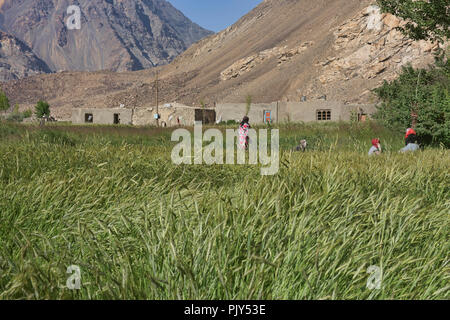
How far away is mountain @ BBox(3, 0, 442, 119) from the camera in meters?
53.2

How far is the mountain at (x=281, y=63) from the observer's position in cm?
5325

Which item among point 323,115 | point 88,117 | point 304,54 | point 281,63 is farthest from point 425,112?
point 281,63

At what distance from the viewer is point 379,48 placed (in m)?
54.9

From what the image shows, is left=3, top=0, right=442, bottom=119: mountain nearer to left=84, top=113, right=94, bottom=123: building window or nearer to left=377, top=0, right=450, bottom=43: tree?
left=84, top=113, right=94, bottom=123: building window

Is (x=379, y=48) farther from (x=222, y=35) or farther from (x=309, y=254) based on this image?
(x=222, y=35)

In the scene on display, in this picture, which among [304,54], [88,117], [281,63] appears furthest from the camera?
[281,63]

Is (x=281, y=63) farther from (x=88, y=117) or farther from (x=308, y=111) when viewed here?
(x=308, y=111)

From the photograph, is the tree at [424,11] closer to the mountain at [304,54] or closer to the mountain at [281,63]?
the mountain at [281,63]

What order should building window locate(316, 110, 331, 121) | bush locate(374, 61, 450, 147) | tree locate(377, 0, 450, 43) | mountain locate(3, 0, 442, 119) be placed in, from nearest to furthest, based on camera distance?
1. tree locate(377, 0, 450, 43)
2. bush locate(374, 61, 450, 147)
3. building window locate(316, 110, 331, 121)
4. mountain locate(3, 0, 442, 119)

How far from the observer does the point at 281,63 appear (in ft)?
242

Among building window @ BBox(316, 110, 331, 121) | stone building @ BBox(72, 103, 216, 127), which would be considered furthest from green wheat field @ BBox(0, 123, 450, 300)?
stone building @ BBox(72, 103, 216, 127)

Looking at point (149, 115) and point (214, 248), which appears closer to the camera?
Answer: point (214, 248)

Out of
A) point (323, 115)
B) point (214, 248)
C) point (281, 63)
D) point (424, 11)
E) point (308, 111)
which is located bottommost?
point (214, 248)

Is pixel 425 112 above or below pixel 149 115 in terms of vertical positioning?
below
